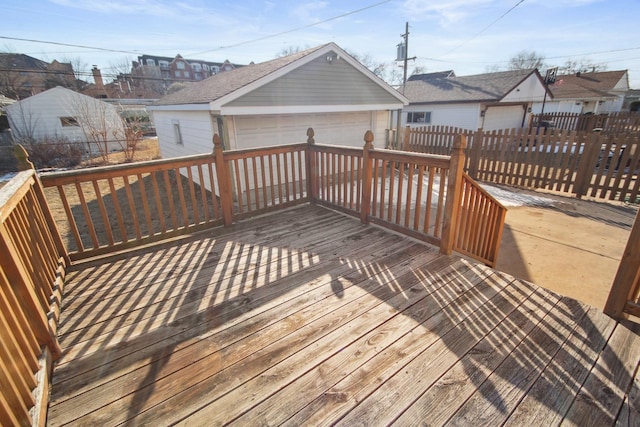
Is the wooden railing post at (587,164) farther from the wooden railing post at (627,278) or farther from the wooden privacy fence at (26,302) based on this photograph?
the wooden privacy fence at (26,302)

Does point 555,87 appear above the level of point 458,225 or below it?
above

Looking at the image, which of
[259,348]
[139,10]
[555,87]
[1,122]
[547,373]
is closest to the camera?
[547,373]

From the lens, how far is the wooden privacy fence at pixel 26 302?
1.25m

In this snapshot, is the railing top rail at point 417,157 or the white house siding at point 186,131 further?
the white house siding at point 186,131

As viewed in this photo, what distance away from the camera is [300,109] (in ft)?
26.0

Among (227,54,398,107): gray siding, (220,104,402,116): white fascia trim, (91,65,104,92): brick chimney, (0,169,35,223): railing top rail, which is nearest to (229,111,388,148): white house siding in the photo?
(220,104,402,116): white fascia trim

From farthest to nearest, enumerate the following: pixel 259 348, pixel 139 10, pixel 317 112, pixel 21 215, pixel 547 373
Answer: pixel 139 10 → pixel 317 112 → pixel 21 215 → pixel 259 348 → pixel 547 373

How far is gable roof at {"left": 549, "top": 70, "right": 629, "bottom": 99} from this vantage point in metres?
23.2

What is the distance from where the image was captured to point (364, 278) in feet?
9.02

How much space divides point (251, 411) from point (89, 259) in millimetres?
2733

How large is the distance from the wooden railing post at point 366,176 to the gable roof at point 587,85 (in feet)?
85.7

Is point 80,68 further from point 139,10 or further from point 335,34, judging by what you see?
point 335,34

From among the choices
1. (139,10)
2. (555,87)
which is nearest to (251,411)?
(139,10)

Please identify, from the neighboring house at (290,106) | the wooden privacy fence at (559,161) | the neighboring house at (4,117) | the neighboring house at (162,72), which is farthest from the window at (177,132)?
the neighboring house at (162,72)
